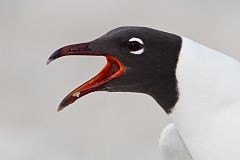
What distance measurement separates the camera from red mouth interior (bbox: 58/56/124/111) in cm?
120

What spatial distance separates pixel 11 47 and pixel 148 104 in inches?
25.5

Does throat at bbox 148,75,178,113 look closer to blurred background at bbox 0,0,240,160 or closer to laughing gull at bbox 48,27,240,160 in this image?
laughing gull at bbox 48,27,240,160

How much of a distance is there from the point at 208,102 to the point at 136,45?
0.14m

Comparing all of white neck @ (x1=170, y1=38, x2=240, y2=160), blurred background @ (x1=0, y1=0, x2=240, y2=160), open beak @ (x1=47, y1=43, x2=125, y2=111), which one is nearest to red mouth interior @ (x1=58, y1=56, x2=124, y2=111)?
open beak @ (x1=47, y1=43, x2=125, y2=111)

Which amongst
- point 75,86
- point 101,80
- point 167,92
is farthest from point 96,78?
point 75,86

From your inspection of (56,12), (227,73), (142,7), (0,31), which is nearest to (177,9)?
(142,7)

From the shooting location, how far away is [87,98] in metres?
2.60

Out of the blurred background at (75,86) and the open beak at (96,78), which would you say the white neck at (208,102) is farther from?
the blurred background at (75,86)

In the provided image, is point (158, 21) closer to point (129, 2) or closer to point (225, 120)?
point (129, 2)

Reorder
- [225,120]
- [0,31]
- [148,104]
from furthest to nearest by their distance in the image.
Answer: [0,31] → [148,104] → [225,120]

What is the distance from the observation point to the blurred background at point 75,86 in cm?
243

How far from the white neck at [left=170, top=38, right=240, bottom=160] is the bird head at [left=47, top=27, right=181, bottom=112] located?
2 cm

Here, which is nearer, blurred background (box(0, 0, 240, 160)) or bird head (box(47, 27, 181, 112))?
bird head (box(47, 27, 181, 112))

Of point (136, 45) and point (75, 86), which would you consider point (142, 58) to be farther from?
point (75, 86)
